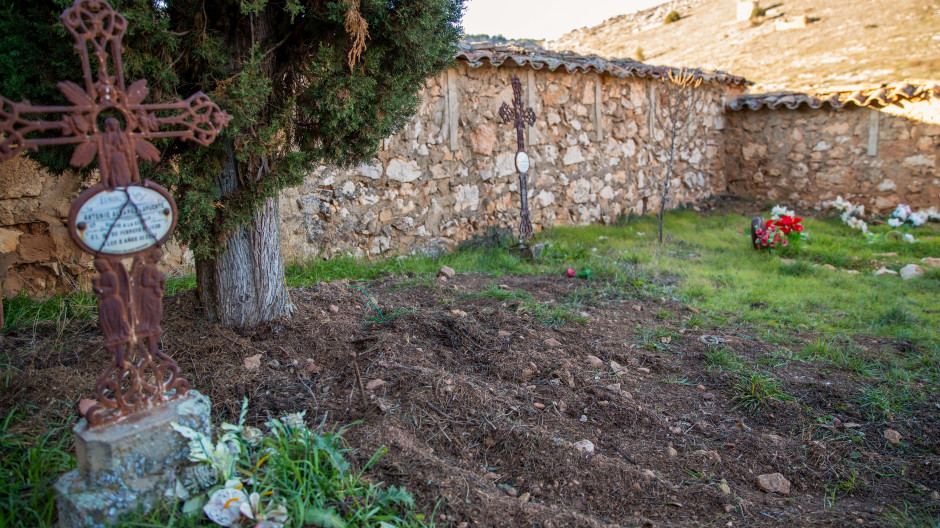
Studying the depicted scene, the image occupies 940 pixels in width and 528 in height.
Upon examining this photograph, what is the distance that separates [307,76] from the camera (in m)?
3.07

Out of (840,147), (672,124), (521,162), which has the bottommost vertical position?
(840,147)

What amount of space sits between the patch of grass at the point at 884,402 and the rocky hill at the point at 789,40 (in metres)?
10.1

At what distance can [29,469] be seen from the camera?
207 centimetres

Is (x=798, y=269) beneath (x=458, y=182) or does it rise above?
beneath

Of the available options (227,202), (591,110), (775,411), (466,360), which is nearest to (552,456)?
(466,360)

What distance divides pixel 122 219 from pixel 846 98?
10386 mm

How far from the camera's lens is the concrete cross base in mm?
1834

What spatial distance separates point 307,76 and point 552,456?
7.34 ft

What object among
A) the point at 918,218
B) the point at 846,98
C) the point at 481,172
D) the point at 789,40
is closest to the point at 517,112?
the point at 481,172

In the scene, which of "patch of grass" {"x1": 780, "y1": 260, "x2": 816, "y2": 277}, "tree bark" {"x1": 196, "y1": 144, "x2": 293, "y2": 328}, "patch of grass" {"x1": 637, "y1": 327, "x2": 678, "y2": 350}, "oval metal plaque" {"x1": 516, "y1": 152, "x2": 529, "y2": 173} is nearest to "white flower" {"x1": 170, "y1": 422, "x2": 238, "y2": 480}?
"tree bark" {"x1": 196, "y1": 144, "x2": 293, "y2": 328}

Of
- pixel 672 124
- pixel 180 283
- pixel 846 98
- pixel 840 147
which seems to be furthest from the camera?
pixel 840 147

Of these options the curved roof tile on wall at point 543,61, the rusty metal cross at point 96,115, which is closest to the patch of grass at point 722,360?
the rusty metal cross at point 96,115

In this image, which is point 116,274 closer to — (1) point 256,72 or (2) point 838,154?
(1) point 256,72

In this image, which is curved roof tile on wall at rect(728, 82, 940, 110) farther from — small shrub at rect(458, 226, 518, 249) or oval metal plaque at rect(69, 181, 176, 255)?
oval metal plaque at rect(69, 181, 176, 255)
